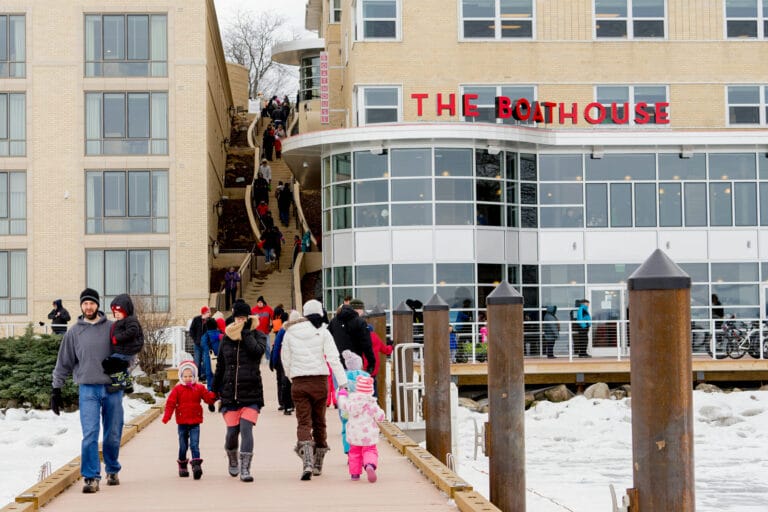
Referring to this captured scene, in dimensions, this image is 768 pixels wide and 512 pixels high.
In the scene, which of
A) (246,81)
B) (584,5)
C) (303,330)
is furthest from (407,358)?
(246,81)

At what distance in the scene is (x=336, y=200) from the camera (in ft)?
125

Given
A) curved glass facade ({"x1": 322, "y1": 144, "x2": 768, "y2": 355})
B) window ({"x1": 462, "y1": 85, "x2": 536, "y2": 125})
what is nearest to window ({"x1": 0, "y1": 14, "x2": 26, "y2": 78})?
curved glass facade ({"x1": 322, "y1": 144, "x2": 768, "y2": 355})

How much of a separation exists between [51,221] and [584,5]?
18871mm

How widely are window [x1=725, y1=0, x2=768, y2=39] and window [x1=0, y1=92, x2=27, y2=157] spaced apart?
23.3 m

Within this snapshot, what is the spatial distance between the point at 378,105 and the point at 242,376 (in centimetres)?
2804

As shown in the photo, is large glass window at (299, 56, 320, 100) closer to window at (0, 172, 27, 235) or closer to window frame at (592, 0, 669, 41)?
window at (0, 172, 27, 235)

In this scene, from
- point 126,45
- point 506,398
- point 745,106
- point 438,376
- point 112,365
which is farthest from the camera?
point 126,45

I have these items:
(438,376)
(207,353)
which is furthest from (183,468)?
(207,353)

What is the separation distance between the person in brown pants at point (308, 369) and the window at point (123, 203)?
100ft

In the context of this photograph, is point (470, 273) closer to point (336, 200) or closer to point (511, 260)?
point (511, 260)

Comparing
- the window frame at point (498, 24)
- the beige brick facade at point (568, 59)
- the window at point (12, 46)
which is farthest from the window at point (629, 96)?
the window at point (12, 46)

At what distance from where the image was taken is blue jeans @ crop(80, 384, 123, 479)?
1223 centimetres

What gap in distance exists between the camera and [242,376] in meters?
13.2

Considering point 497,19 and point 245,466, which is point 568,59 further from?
point 245,466
